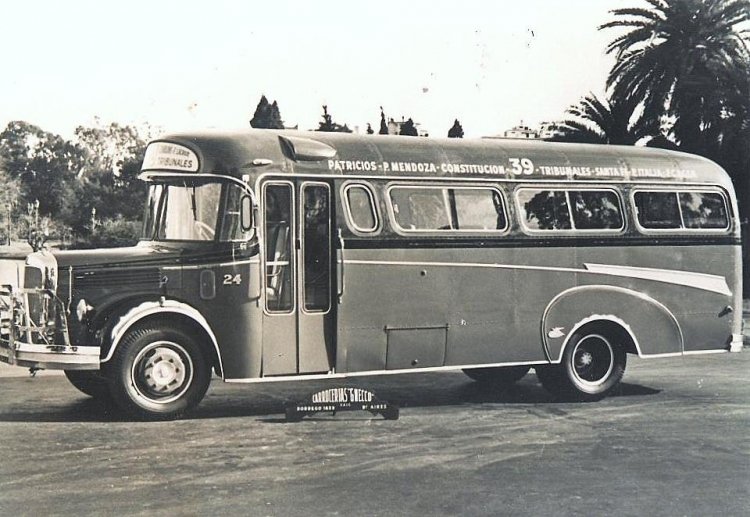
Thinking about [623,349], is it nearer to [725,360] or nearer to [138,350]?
[725,360]

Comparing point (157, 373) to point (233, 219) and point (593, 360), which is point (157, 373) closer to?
point (233, 219)

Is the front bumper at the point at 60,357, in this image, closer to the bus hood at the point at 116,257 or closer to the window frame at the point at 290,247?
the bus hood at the point at 116,257

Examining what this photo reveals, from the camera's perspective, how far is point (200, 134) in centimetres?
981

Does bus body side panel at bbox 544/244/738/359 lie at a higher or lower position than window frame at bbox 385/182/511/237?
lower

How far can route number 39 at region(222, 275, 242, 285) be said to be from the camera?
31.2 ft

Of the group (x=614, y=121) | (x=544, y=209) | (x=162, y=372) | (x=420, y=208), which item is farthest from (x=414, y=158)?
(x=614, y=121)

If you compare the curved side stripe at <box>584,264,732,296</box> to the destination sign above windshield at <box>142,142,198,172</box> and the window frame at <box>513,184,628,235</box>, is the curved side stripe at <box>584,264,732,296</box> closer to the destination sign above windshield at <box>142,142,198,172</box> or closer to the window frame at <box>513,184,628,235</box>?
the window frame at <box>513,184,628,235</box>

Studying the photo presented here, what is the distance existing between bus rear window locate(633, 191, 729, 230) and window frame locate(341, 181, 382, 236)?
135 inches

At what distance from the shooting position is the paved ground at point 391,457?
6.37 m

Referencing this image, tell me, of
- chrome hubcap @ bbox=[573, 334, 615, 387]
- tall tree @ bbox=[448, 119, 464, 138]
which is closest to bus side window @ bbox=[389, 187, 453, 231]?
chrome hubcap @ bbox=[573, 334, 615, 387]

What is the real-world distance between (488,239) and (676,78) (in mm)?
6921

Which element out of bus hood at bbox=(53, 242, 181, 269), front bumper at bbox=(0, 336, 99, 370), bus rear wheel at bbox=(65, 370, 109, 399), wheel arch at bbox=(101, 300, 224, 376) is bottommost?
bus rear wheel at bbox=(65, 370, 109, 399)

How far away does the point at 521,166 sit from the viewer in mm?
11094

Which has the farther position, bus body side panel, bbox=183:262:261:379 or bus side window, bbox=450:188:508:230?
bus side window, bbox=450:188:508:230
